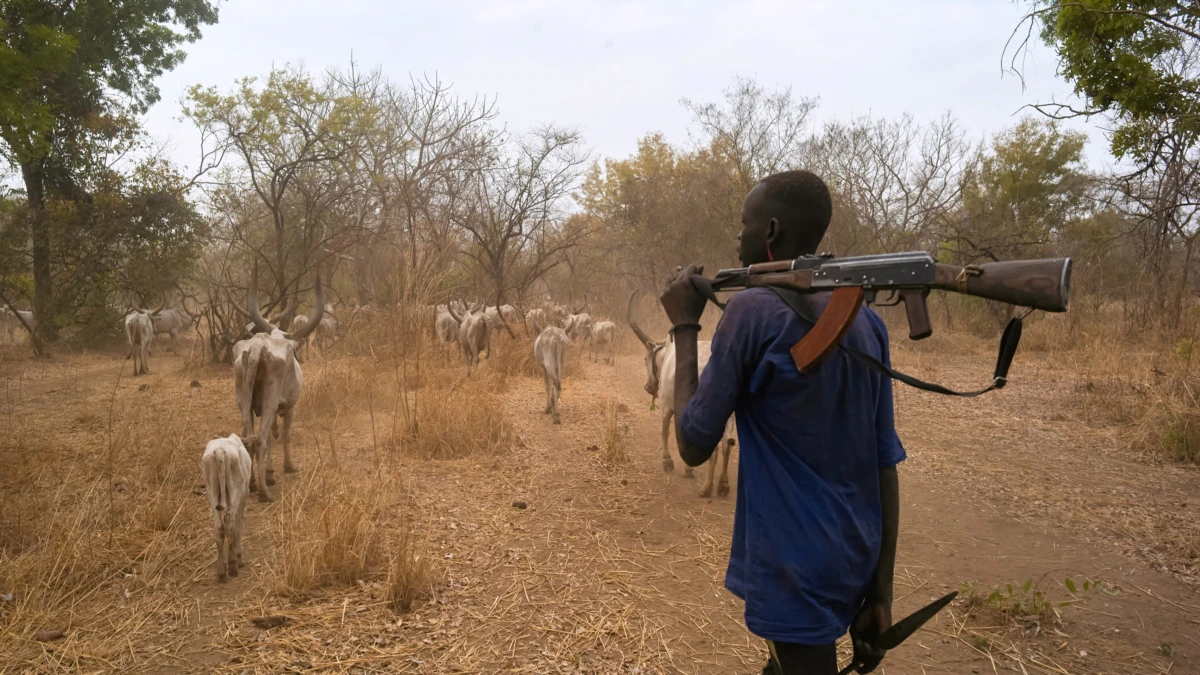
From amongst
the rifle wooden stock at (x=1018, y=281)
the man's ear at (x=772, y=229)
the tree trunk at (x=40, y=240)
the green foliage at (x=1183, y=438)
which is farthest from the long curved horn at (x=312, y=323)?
the tree trunk at (x=40, y=240)

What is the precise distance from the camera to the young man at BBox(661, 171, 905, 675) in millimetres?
1711

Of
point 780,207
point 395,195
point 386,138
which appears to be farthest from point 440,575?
point 386,138

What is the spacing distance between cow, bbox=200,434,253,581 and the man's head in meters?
3.66

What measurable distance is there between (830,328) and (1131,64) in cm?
615

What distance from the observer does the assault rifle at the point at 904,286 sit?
150 centimetres

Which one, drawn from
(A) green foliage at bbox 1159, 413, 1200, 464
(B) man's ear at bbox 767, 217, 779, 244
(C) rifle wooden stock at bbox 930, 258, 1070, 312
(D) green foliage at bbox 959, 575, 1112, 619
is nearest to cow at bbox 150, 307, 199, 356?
(D) green foliage at bbox 959, 575, 1112, 619

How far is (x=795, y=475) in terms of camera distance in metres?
1.76

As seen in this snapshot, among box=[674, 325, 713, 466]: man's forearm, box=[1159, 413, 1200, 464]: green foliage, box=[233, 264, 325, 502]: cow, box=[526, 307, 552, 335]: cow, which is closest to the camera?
box=[674, 325, 713, 466]: man's forearm

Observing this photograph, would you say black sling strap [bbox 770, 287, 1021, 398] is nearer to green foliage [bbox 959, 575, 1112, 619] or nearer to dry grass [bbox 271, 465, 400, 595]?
green foliage [bbox 959, 575, 1112, 619]

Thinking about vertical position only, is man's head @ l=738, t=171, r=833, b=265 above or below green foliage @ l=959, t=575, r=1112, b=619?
above

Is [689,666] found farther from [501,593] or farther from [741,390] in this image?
[741,390]

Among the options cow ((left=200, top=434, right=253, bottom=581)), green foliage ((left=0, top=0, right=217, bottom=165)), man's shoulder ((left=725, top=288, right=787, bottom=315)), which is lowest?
cow ((left=200, top=434, right=253, bottom=581))

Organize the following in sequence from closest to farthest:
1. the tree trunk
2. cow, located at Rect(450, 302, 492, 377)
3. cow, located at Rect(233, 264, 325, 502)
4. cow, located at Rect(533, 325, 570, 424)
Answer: cow, located at Rect(233, 264, 325, 502)
cow, located at Rect(533, 325, 570, 424)
cow, located at Rect(450, 302, 492, 377)
the tree trunk

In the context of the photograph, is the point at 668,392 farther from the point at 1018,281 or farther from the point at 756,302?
the point at 1018,281
